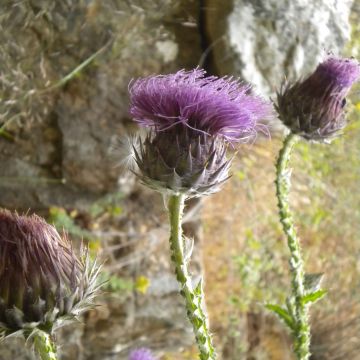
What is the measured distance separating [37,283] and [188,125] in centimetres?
32

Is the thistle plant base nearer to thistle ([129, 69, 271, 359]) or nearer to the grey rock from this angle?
thistle ([129, 69, 271, 359])

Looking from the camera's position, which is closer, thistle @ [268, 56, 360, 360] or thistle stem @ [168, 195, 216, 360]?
thistle stem @ [168, 195, 216, 360]

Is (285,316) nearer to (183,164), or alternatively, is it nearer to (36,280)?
(183,164)

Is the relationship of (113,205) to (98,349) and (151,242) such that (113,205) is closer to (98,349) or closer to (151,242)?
(151,242)

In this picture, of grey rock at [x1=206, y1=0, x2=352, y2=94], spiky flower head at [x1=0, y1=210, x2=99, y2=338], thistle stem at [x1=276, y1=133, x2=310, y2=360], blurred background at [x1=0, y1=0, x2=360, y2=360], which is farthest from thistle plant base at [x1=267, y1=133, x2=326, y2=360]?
grey rock at [x1=206, y1=0, x2=352, y2=94]

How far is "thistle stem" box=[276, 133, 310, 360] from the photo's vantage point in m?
1.09

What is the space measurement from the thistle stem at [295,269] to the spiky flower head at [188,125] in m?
0.22

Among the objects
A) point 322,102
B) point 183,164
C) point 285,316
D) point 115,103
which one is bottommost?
point 285,316

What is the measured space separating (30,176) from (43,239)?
1.15 metres

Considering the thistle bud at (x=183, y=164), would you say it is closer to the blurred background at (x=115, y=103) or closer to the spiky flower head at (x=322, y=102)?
the spiky flower head at (x=322, y=102)

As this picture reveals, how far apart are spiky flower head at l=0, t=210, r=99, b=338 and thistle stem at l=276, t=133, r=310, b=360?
41 centimetres

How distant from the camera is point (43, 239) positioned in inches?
33.6

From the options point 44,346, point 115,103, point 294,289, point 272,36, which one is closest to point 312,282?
point 294,289

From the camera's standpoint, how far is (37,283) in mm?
828
